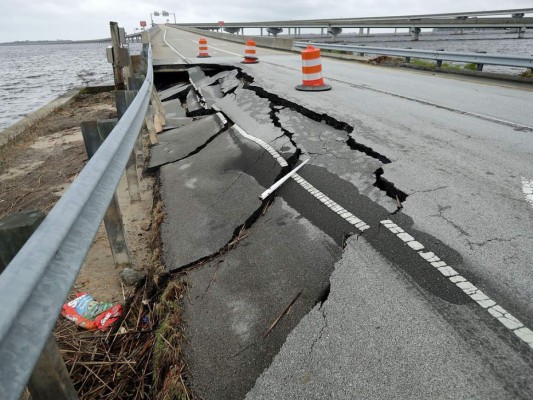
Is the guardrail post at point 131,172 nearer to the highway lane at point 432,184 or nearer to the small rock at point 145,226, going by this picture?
the small rock at point 145,226

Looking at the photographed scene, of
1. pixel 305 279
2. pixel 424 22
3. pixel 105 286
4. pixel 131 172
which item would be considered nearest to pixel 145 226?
pixel 131 172

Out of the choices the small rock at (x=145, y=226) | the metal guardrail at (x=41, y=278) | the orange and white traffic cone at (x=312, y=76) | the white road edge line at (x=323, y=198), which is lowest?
the small rock at (x=145, y=226)

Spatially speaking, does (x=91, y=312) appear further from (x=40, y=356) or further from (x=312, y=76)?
(x=312, y=76)

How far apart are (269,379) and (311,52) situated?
844cm

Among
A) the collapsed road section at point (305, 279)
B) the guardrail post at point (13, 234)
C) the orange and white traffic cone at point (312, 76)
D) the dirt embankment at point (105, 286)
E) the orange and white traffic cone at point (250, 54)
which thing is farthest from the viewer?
the orange and white traffic cone at point (250, 54)

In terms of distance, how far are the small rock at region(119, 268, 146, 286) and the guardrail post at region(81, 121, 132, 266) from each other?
100mm

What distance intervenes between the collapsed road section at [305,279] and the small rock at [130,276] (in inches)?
12.0

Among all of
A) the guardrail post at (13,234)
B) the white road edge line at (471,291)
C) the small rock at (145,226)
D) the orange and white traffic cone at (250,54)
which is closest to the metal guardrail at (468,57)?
the orange and white traffic cone at (250,54)

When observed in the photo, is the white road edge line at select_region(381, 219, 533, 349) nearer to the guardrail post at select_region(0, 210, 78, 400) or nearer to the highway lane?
the highway lane

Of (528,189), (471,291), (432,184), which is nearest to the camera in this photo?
(471,291)

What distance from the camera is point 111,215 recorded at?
325cm

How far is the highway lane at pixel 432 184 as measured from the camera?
2340mm

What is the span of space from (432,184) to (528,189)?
3.08ft

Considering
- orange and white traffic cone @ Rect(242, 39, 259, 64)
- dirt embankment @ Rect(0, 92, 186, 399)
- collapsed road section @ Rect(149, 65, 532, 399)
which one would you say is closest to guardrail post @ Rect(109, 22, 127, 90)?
dirt embankment @ Rect(0, 92, 186, 399)
